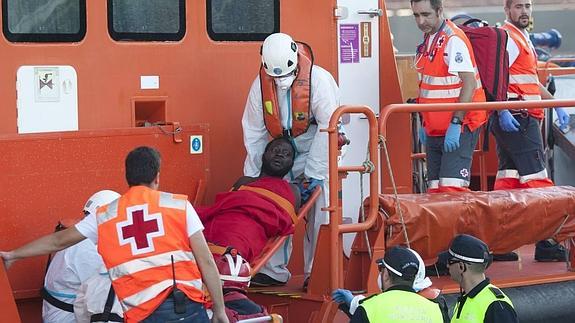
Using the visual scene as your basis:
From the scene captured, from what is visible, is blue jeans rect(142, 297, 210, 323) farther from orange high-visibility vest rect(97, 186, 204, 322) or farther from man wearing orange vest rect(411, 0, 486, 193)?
man wearing orange vest rect(411, 0, 486, 193)

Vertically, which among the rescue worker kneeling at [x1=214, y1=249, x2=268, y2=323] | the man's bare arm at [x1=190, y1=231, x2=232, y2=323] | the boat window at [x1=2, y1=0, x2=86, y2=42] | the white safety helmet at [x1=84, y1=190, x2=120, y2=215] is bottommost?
the rescue worker kneeling at [x1=214, y1=249, x2=268, y2=323]

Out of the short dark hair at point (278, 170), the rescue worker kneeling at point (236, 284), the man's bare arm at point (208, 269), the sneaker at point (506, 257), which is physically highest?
the short dark hair at point (278, 170)

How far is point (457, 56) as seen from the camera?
287 inches

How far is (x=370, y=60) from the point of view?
7.61 meters

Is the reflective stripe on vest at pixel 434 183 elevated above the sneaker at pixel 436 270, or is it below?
above

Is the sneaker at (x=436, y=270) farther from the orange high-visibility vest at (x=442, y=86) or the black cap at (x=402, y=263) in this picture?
the black cap at (x=402, y=263)

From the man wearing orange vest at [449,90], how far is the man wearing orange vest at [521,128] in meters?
0.56

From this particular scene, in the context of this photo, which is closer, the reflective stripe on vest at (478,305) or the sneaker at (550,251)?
the reflective stripe on vest at (478,305)

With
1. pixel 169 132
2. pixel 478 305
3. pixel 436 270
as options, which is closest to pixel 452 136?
pixel 436 270

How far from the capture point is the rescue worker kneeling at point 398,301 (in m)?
4.64

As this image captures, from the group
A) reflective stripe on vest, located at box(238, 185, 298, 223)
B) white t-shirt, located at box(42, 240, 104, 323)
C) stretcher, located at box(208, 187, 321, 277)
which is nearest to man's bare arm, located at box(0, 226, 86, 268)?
white t-shirt, located at box(42, 240, 104, 323)

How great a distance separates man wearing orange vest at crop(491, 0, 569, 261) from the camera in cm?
787

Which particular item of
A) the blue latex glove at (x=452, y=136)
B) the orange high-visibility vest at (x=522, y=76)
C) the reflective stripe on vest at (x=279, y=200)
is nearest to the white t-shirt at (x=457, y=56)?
the blue latex glove at (x=452, y=136)

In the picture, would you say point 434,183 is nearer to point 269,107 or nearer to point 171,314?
point 269,107
